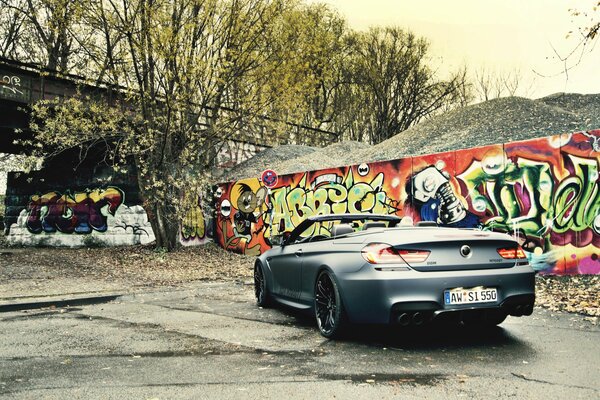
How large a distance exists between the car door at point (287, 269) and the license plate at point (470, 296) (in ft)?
7.01

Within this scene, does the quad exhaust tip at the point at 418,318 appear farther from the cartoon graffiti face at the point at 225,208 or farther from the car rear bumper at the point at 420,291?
the cartoon graffiti face at the point at 225,208

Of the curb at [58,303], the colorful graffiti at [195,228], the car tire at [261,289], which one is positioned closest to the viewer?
the car tire at [261,289]

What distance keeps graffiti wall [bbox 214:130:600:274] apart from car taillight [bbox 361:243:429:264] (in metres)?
6.50

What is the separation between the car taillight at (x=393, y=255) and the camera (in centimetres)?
579

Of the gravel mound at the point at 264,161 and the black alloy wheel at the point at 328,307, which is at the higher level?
the gravel mound at the point at 264,161

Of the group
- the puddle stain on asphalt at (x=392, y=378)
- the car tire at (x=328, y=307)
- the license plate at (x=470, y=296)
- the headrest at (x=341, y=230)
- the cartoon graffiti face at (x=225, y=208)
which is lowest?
the puddle stain on asphalt at (x=392, y=378)

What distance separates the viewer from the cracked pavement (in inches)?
174

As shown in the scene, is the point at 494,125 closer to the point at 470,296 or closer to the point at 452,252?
the point at 452,252

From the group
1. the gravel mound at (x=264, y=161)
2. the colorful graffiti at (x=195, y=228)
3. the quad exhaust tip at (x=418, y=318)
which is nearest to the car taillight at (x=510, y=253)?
the quad exhaust tip at (x=418, y=318)

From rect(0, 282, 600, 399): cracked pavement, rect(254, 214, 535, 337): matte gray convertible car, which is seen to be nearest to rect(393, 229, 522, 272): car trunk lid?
Result: rect(254, 214, 535, 337): matte gray convertible car

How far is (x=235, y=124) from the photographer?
69.7ft

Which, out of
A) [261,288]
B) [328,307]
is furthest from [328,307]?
[261,288]

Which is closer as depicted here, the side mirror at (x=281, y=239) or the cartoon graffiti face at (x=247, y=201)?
the side mirror at (x=281, y=239)

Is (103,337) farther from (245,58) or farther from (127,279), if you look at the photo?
(245,58)
